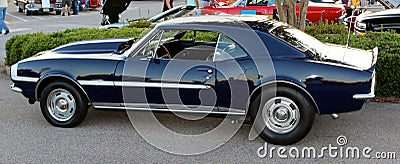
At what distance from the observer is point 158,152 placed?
16.4 ft

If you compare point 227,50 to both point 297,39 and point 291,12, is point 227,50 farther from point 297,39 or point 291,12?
point 291,12

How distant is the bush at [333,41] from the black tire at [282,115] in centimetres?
200

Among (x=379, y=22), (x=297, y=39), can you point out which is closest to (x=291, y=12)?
(x=379, y=22)

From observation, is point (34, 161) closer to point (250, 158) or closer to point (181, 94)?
point (181, 94)

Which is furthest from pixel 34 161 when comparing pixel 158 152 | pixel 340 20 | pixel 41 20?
pixel 41 20

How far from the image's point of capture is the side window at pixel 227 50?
5.25m

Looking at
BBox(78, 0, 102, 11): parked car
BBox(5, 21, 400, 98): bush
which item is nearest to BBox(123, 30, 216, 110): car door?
BBox(5, 21, 400, 98): bush

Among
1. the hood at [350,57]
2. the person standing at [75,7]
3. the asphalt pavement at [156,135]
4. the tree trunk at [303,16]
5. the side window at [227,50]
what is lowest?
the asphalt pavement at [156,135]

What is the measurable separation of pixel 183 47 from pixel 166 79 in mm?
877

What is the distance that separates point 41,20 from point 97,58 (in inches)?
583

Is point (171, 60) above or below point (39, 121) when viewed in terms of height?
above

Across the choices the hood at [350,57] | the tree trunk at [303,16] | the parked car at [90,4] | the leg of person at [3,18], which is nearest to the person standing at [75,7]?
the parked car at [90,4]

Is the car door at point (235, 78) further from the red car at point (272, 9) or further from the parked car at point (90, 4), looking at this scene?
the parked car at point (90, 4)

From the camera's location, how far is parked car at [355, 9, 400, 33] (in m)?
9.23
